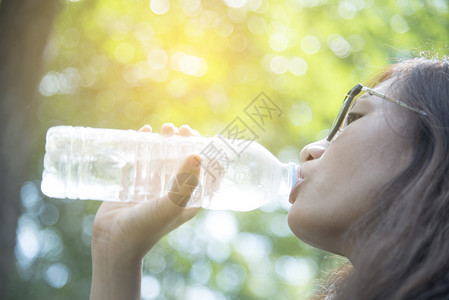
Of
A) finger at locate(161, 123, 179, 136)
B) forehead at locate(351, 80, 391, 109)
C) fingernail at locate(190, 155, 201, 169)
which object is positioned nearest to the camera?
forehead at locate(351, 80, 391, 109)

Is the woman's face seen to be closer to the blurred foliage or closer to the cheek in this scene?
the cheek

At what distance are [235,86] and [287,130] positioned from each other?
2.97 ft

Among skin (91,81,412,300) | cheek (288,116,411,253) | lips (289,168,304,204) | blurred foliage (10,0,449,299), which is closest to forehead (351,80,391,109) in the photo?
skin (91,81,412,300)

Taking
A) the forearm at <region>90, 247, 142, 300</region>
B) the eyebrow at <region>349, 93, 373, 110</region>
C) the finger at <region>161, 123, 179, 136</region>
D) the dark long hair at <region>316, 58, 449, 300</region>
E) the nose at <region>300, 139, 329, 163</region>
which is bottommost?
the forearm at <region>90, 247, 142, 300</region>

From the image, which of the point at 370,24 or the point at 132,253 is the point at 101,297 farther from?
the point at 370,24

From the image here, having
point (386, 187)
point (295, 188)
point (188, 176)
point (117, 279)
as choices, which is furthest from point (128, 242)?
point (386, 187)

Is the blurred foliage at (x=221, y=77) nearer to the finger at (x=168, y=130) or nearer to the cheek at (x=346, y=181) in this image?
the finger at (x=168, y=130)

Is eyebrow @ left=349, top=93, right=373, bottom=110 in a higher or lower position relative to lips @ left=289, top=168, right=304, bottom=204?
higher

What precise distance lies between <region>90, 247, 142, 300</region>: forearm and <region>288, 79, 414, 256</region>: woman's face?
69 centimetres

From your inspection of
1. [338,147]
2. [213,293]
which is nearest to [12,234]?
[338,147]

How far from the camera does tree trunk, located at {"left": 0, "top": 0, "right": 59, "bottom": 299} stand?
3760 millimetres

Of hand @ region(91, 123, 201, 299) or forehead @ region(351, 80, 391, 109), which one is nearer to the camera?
forehead @ region(351, 80, 391, 109)

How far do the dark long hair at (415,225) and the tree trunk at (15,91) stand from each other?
9.94 ft

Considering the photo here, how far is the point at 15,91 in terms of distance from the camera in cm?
377
